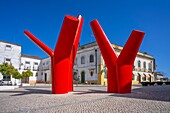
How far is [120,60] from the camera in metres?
11.2

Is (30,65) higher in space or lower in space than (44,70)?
higher

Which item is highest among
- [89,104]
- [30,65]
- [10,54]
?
[10,54]

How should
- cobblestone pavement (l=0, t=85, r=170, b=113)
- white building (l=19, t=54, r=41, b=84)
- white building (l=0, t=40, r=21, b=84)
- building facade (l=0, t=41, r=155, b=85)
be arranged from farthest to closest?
white building (l=19, t=54, r=41, b=84)
white building (l=0, t=40, r=21, b=84)
building facade (l=0, t=41, r=155, b=85)
cobblestone pavement (l=0, t=85, r=170, b=113)

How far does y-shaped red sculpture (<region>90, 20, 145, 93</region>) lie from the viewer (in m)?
10.8

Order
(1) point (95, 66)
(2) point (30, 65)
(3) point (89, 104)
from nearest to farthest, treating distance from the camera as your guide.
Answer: (3) point (89, 104), (1) point (95, 66), (2) point (30, 65)

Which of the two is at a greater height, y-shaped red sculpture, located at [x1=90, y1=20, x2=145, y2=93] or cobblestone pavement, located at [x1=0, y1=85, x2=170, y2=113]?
y-shaped red sculpture, located at [x1=90, y1=20, x2=145, y2=93]

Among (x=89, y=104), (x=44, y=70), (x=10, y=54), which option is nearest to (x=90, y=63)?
(x=10, y=54)

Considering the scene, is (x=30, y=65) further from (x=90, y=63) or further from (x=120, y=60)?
(x=120, y=60)

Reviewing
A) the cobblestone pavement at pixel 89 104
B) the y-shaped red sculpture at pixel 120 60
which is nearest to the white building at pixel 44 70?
the y-shaped red sculpture at pixel 120 60

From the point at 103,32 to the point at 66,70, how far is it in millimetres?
3678

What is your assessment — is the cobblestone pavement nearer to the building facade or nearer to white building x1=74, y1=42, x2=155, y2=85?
white building x1=74, y1=42, x2=155, y2=85

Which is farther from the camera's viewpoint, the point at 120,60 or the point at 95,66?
the point at 95,66

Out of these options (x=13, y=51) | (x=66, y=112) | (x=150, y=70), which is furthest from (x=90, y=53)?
(x=66, y=112)

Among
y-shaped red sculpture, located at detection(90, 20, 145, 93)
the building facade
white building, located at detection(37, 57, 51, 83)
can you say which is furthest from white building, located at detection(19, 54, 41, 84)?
y-shaped red sculpture, located at detection(90, 20, 145, 93)
